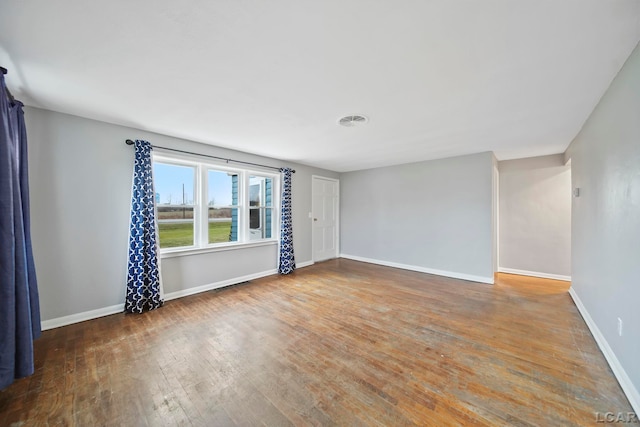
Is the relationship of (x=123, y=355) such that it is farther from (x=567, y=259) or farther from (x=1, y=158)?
(x=567, y=259)

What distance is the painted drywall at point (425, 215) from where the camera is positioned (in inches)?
165

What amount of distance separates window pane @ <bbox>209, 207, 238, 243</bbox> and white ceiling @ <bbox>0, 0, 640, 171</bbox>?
1595mm

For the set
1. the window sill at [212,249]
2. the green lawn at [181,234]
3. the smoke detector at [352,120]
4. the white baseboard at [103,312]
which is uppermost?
the smoke detector at [352,120]

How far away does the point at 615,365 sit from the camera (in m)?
1.81

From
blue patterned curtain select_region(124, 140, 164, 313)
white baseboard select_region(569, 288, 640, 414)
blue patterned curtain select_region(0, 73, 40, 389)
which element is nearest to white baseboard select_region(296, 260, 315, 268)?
blue patterned curtain select_region(124, 140, 164, 313)

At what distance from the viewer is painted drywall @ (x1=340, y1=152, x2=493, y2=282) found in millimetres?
4180

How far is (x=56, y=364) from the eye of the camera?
1947mm

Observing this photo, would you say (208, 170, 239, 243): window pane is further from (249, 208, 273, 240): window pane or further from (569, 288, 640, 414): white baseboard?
(569, 288, 640, 414): white baseboard

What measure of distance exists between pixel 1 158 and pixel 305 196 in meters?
4.25

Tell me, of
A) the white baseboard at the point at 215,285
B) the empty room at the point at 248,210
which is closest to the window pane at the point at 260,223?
the empty room at the point at 248,210

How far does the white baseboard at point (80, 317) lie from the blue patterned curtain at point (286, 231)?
254cm

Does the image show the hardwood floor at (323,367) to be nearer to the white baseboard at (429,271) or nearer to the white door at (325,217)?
the white baseboard at (429,271)

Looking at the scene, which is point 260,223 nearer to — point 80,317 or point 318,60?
point 80,317

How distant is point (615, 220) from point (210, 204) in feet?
15.4
